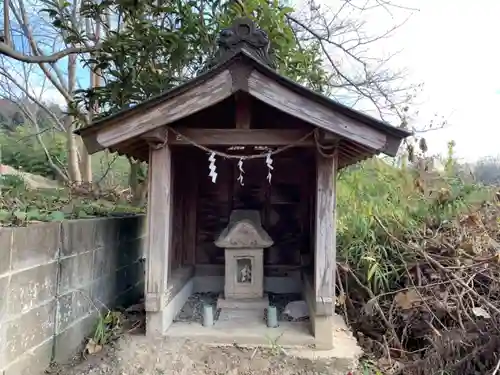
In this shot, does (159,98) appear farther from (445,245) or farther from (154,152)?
(445,245)

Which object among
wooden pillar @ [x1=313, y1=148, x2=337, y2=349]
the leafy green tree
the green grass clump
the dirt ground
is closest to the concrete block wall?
the dirt ground

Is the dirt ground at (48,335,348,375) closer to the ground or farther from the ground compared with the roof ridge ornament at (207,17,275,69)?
closer to the ground

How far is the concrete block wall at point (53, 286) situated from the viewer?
280 centimetres

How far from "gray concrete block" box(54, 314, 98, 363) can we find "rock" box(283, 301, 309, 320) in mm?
1863

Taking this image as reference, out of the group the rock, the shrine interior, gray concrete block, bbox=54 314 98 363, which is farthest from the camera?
the shrine interior

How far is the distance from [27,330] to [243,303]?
229 cm

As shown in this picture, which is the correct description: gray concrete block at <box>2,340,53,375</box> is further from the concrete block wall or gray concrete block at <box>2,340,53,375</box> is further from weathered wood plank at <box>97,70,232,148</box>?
weathered wood plank at <box>97,70,232,148</box>

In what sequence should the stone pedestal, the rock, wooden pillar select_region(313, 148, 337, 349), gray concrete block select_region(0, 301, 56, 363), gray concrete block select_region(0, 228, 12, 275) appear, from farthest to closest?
the stone pedestal → the rock → wooden pillar select_region(313, 148, 337, 349) → gray concrete block select_region(0, 301, 56, 363) → gray concrete block select_region(0, 228, 12, 275)

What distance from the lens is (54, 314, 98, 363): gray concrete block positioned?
351cm

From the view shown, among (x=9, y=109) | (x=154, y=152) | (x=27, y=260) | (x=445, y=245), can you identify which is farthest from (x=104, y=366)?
(x=9, y=109)

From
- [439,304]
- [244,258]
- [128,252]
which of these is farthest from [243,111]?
[439,304]

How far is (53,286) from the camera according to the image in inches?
133

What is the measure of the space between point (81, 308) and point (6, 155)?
10800 millimetres

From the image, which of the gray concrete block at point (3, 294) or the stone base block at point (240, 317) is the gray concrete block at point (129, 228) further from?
the gray concrete block at point (3, 294)
